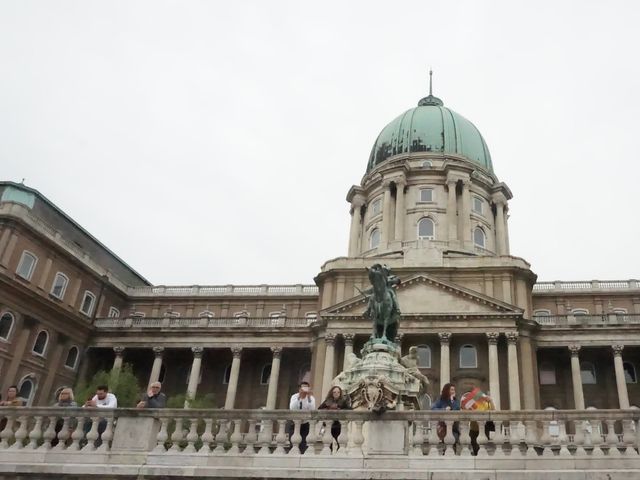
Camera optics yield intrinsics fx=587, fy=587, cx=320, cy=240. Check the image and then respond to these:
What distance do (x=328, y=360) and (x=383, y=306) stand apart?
27688 millimetres

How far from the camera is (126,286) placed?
57.6 metres

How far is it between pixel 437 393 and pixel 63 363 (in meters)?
29.3

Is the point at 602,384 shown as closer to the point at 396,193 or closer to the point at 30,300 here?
the point at 396,193

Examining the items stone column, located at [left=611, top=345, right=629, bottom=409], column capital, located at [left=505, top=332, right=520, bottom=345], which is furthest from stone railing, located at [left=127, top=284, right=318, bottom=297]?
stone column, located at [left=611, top=345, right=629, bottom=409]

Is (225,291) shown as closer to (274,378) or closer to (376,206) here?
(274,378)

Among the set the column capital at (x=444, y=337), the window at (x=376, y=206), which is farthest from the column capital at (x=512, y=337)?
the window at (x=376, y=206)

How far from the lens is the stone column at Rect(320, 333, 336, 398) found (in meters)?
42.3

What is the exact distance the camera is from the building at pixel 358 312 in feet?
139

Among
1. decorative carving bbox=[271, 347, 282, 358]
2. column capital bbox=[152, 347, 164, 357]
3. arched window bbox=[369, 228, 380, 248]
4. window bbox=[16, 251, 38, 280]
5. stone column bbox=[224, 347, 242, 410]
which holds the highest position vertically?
arched window bbox=[369, 228, 380, 248]

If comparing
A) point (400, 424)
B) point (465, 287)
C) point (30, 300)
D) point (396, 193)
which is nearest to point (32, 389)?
point (30, 300)

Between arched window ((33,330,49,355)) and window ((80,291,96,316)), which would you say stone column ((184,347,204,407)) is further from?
arched window ((33,330,49,355))

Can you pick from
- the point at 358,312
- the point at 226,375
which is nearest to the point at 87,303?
the point at 226,375

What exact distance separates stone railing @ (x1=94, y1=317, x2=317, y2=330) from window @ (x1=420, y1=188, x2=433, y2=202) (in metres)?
18.3

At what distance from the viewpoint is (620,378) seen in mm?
41875
